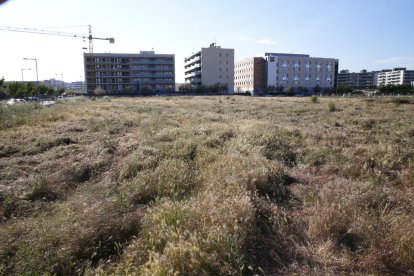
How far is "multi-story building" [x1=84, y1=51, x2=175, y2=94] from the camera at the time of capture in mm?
101625

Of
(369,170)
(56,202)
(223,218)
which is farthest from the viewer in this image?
(369,170)

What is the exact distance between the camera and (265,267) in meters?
3.66

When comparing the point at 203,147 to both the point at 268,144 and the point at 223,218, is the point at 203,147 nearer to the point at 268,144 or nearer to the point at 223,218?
the point at 268,144

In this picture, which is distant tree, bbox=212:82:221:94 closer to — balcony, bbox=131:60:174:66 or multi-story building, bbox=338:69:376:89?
balcony, bbox=131:60:174:66

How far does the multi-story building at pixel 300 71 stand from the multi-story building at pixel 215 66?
15394 mm


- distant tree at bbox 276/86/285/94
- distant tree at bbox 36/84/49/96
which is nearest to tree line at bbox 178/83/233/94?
distant tree at bbox 276/86/285/94

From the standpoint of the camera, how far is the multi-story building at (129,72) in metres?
102

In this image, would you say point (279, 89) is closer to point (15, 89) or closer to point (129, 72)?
point (129, 72)

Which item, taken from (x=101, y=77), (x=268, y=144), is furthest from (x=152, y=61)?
(x=268, y=144)

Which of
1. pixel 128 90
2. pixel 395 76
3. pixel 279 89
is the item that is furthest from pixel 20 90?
pixel 395 76

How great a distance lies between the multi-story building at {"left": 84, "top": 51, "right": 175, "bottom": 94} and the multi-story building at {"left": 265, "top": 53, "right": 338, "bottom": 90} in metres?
40.4

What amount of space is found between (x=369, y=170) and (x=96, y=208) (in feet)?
21.0

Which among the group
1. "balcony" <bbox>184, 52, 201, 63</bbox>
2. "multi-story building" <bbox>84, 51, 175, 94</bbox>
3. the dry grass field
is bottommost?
the dry grass field

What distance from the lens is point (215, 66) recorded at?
376 feet
